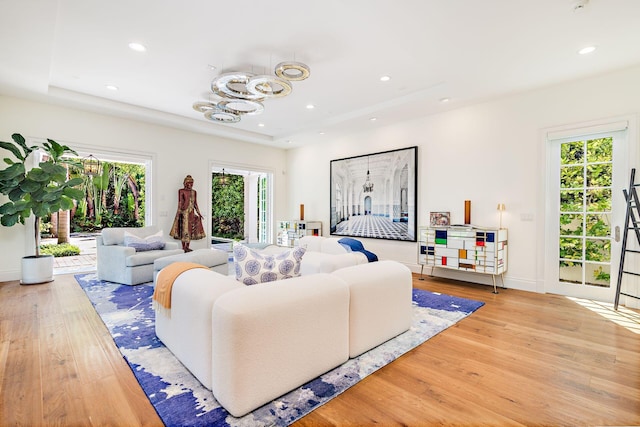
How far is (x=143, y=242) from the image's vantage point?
4949 mm

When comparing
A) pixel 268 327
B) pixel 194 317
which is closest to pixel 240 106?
pixel 194 317

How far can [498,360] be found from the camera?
7.63 ft

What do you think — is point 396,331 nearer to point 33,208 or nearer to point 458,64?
point 458,64

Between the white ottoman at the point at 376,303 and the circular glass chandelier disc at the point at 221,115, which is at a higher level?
the circular glass chandelier disc at the point at 221,115

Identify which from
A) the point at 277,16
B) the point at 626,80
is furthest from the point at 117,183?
the point at 626,80

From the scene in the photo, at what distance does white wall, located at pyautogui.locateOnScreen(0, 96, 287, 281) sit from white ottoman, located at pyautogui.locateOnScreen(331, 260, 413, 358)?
16.7ft

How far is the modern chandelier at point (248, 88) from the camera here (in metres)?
3.33

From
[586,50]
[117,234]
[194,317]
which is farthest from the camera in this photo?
[117,234]

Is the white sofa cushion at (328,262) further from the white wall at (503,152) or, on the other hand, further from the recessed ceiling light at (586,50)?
the recessed ceiling light at (586,50)

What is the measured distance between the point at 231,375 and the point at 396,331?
5.20 feet

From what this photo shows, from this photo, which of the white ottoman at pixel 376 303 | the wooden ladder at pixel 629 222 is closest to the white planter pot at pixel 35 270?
the white ottoman at pixel 376 303

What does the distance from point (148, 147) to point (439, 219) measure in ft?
18.6

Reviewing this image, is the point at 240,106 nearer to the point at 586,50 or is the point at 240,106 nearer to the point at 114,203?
the point at 586,50

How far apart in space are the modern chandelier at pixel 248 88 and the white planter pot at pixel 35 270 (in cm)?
335
